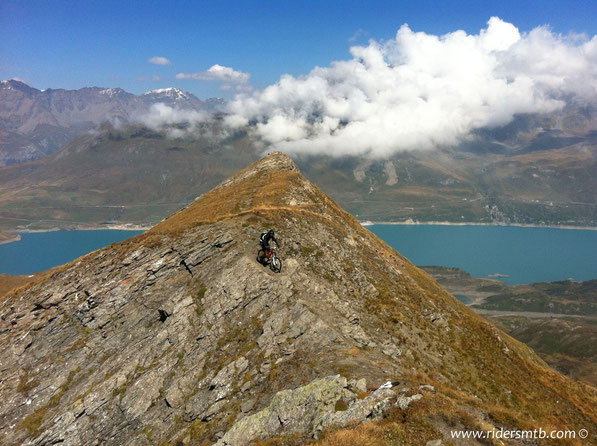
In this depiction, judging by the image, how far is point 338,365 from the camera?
3012 centimetres

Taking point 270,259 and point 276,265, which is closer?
point 276,265

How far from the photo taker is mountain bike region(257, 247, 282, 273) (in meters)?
45.1

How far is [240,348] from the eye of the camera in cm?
3681

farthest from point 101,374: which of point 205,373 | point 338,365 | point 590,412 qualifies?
point 590,412

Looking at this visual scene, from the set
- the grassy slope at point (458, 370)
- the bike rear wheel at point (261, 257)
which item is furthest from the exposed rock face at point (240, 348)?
A: the bike rear wheel at point (261, 257)

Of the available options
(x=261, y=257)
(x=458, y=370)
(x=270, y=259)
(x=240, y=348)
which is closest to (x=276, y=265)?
(x=270, y=259)

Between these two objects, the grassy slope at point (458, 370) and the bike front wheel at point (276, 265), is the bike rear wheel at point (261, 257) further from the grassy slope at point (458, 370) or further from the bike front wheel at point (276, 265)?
the grassy slope at point (458, 370)

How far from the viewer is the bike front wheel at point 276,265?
4497cm

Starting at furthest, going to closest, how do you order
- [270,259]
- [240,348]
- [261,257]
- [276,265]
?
[261,257] < [270,259] < [276,265] < [240,348]

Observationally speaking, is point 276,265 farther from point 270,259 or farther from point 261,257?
point 261,257

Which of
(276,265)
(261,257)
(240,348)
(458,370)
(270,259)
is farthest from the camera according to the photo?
(261,257)

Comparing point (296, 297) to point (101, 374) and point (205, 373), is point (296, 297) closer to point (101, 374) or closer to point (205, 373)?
point (205, 373)

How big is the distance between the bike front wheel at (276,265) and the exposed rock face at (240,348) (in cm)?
107

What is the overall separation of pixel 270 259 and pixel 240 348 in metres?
12.6
